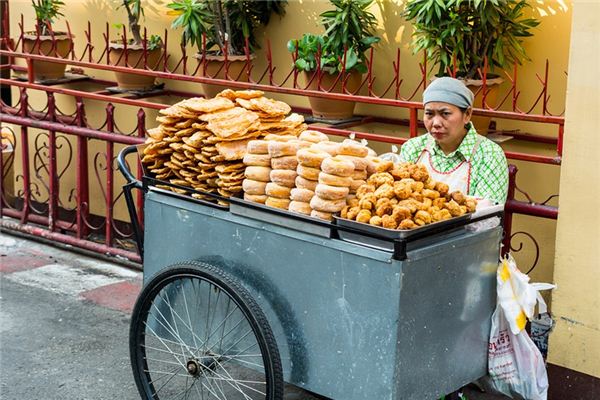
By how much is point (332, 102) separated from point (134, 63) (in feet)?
6.39

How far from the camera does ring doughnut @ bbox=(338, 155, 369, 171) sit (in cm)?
379

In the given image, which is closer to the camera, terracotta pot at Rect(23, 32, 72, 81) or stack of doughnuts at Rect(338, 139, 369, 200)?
stack of doughnuts at Rect(338, 139, 369, 200)

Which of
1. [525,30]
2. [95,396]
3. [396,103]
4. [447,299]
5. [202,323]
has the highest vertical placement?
[525,30]

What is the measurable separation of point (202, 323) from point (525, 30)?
2654 millimetres

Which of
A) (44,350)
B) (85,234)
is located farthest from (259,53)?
(44,350)

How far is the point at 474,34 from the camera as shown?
5.52 m

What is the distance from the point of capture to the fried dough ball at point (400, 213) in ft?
11.4

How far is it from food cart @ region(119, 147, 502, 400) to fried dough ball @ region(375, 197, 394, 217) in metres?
0.10

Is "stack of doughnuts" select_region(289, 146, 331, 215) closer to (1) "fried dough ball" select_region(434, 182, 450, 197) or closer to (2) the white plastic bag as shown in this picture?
(1) "fried dough ball" select_region(434, 182, 450, 197)

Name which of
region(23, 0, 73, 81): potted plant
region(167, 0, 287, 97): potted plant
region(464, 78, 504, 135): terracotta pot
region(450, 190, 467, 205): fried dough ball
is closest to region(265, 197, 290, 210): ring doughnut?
region(450, 190, 467, 205): fried dough ball

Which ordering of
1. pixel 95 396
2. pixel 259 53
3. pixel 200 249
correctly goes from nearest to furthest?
pixel 200 249
pixel 95 396
pixel 259 53

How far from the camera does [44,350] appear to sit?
5.33 m

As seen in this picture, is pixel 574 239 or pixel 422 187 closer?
pixel 422 187

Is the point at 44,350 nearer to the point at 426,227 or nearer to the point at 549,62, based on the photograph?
the point at 426,227
